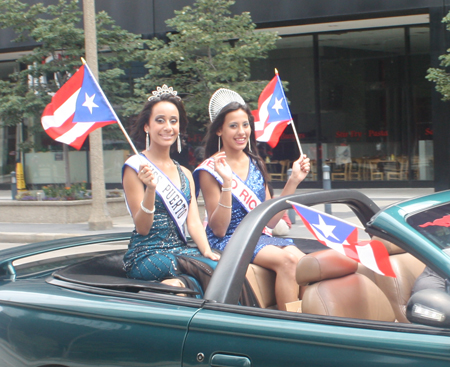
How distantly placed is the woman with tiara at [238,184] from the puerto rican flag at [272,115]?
45.6 inches

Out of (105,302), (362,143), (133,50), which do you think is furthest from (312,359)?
(362,143)

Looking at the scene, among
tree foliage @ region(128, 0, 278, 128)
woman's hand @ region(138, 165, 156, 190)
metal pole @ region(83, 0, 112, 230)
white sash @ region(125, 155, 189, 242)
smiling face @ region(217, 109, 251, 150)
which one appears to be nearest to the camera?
woman's hand @ region(138, 165, 156, 190)

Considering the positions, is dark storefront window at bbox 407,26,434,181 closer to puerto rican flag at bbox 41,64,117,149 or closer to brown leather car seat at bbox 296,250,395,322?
puerto rican flag at bbox 41,64,117,149

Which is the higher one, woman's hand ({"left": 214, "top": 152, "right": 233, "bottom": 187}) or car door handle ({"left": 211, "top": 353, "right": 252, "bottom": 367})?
woman's hand ({"left": 214, "top": 152, "right": 233, "bottom": 187})

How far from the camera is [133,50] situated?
14664 millimetres

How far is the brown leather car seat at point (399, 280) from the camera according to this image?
2621 millimetres

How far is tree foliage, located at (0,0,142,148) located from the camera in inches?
538

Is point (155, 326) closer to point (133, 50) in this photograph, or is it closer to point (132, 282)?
point (132, 282)

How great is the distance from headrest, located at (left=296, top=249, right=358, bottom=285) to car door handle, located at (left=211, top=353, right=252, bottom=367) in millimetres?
608

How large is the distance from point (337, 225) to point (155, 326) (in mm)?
803

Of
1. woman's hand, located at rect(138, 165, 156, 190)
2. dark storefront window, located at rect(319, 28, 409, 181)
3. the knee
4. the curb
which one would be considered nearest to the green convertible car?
the knee

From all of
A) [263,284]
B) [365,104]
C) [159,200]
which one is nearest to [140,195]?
[159,200]

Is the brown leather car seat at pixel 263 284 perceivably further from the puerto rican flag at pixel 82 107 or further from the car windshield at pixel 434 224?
the puerto rican flag at pixel 82 107

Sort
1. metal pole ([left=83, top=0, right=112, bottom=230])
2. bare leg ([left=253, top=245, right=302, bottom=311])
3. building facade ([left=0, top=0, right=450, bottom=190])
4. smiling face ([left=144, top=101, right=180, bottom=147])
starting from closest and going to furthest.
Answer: bare leg ([left=253, top=245, right=302, bottom=311]) → smiling face ([left=144, top=101, right=180, bottom=147]) → metal pole ([left=83, top=0, right=112, bottom=230]) → building facade ([left=0, top=0, right=450, bottom=190])
